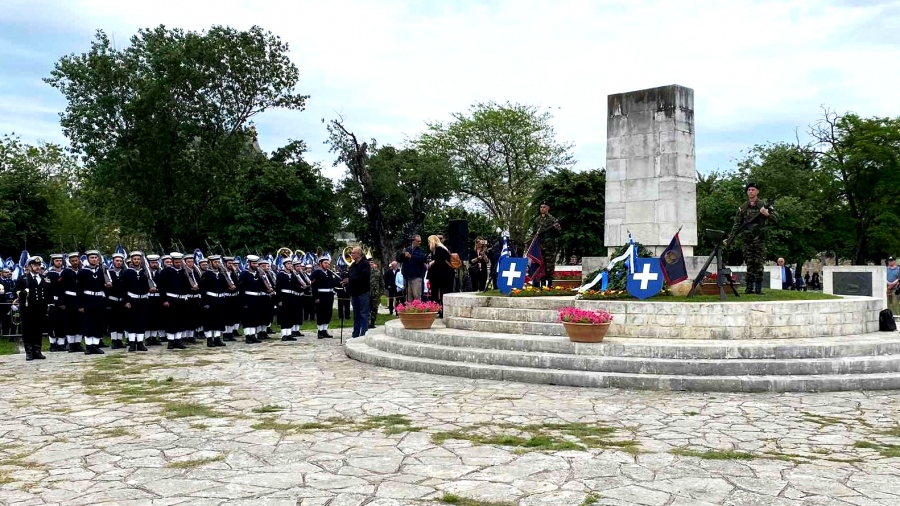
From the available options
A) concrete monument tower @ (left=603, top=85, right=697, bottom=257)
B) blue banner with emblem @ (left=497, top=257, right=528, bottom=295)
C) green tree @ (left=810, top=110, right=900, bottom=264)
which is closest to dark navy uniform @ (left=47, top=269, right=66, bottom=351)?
blue banner with emblem @ (left=497, top=257, right=528, bottom=295)

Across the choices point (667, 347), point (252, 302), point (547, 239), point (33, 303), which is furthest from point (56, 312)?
point (667, 347)

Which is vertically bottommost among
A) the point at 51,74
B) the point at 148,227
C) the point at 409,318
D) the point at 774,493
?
the point at 774,493

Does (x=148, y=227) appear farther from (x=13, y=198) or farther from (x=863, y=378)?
(x=863, y=378)

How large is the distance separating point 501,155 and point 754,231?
35.0 metres

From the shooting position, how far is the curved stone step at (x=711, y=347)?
953cm

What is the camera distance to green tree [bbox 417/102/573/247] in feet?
152

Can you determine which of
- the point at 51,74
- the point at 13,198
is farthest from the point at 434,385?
the point at 13,198

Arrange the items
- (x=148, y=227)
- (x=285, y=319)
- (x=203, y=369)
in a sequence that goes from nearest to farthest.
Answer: (x=203, y=369) < (x=285, y=319) < (x=148, y=227)

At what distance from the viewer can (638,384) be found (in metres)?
9.06

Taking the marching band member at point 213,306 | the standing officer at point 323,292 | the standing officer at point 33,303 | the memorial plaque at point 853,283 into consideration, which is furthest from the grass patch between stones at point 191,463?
the memorial plaque at point 853,283

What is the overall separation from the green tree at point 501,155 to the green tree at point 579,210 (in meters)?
7.68

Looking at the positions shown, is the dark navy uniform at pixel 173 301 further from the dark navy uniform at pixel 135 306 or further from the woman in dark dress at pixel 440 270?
the woman in dark dress at pixel 440 270

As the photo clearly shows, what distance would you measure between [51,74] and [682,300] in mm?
27593

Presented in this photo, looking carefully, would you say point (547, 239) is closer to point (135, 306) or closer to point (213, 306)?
point (213, 306)
